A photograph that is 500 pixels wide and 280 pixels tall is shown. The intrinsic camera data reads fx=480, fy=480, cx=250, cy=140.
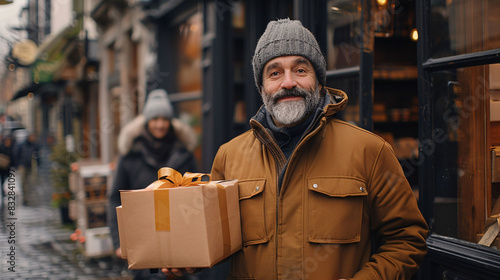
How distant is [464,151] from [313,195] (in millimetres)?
1350

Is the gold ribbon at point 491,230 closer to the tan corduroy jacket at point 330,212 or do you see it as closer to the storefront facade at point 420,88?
the storefront facade at point 420,88

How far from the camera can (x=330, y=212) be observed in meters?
2.01

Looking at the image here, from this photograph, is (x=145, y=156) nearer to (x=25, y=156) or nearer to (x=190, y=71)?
(x=190, y=71)

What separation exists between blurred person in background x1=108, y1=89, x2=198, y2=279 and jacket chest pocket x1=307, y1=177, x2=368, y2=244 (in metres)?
2.29

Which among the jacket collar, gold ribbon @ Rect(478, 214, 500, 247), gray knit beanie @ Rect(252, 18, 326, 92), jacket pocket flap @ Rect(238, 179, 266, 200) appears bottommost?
gold ribbon @ Rect(478, 214, 500, 247)

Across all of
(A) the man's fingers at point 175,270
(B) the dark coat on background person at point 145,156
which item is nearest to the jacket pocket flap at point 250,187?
(A) the man's fingers at point 175,270

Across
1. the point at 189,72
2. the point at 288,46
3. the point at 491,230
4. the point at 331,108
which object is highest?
the point at 189,72

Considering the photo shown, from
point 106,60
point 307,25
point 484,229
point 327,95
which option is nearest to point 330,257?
point 327,95

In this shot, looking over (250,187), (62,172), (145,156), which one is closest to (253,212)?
(250,187)

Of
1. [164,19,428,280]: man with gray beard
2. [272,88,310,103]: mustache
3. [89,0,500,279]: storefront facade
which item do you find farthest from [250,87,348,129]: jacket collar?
[89,0,500,279]: storefront facade

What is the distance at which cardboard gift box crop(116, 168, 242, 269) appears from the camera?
1899 mm

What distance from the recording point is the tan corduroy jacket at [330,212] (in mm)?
2004

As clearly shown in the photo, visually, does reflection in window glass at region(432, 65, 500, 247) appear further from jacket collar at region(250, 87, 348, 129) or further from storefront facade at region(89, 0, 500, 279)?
jacket collar at region(250, 87, 348, 129)

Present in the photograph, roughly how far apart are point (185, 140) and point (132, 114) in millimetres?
6911
